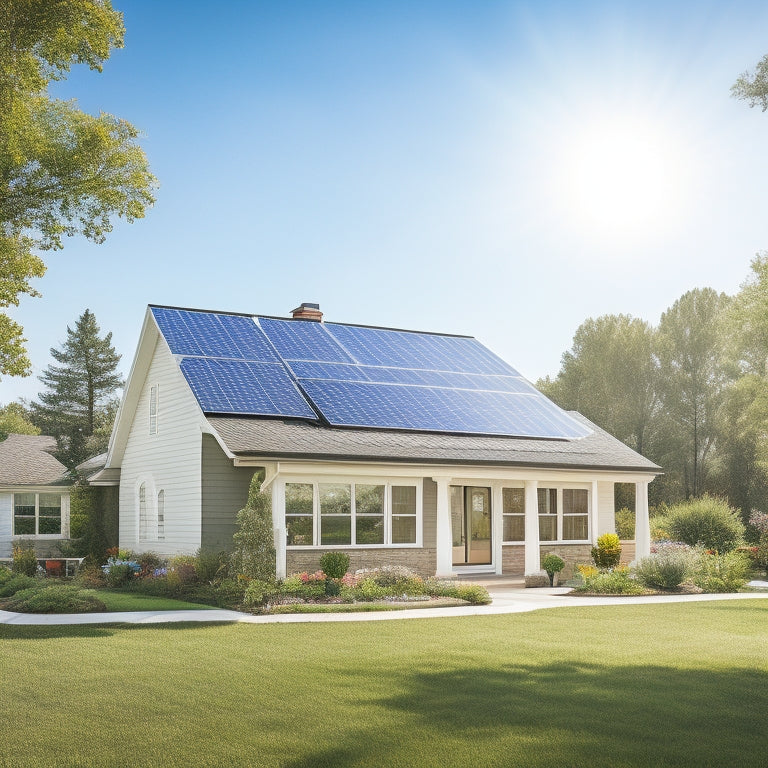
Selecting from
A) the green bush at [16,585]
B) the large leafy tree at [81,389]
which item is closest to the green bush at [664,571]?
the green bush at [16,585]

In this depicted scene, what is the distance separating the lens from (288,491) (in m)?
18.9

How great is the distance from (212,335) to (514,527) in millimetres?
9292

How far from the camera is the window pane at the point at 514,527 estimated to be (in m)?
22.8

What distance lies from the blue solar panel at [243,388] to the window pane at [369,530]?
2.67m

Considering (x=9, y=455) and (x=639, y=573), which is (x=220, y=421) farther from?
(x=9, y=455)

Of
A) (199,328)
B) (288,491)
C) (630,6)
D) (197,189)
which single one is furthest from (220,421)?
(630,6)

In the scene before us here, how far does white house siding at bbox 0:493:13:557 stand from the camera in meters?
27.2

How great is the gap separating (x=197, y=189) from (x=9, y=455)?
13312 mm

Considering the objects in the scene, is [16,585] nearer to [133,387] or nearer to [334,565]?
[334,565]

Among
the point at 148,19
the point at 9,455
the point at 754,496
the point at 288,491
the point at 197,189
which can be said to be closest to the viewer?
the point at 148,19

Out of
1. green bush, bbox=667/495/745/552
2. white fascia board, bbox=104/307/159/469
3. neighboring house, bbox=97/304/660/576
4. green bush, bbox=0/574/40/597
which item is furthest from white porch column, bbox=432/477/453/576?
green bush, bbox=667/495/745/552

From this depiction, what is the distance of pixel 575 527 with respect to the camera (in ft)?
77.4

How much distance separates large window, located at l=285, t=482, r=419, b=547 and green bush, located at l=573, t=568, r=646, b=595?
4.04 metres

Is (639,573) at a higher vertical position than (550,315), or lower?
lower
